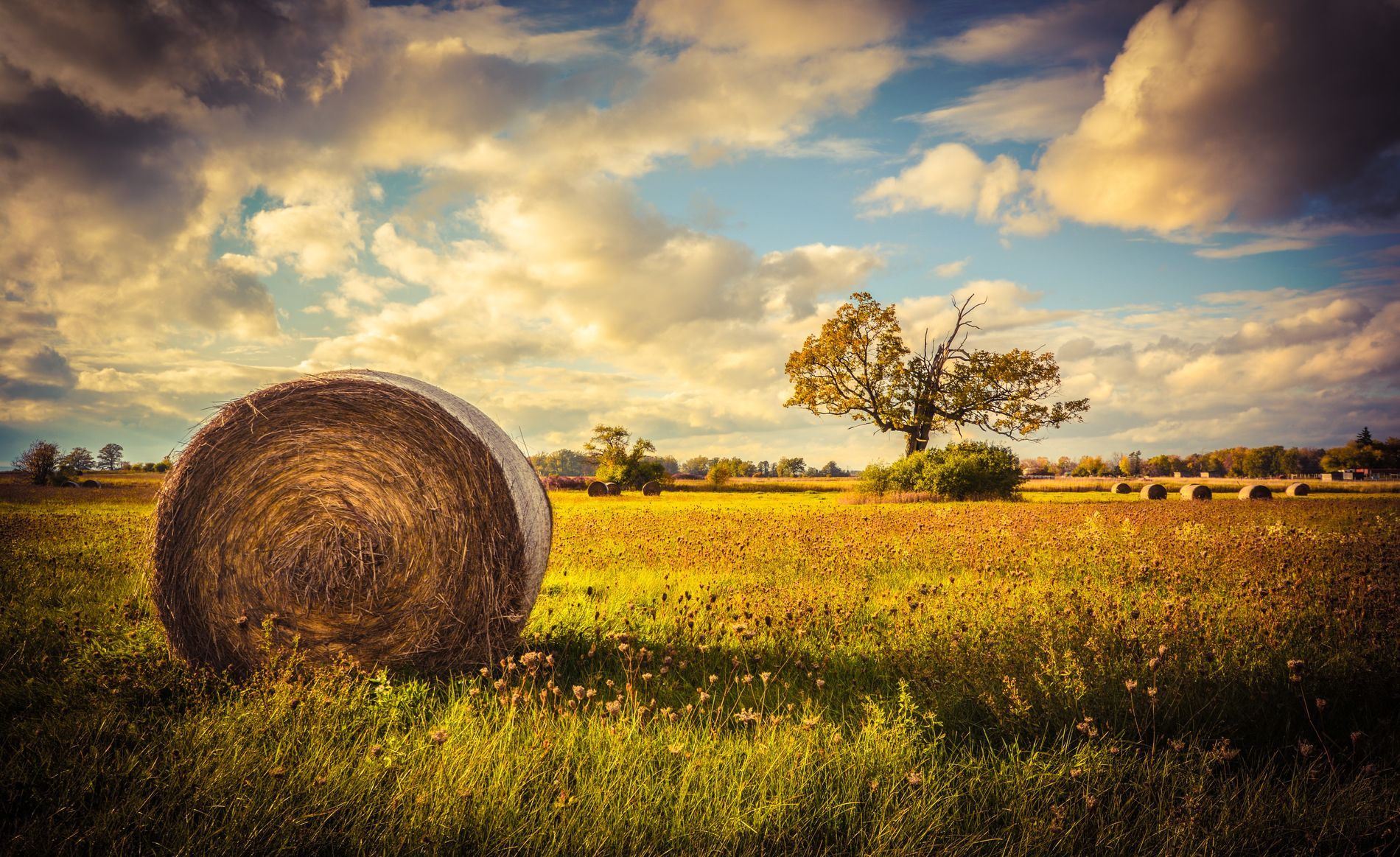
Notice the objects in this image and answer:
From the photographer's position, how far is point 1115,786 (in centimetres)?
363

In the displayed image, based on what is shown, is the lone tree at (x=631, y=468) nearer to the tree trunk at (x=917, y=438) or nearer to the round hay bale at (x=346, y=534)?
the tree trunk at (x=917, y=438)

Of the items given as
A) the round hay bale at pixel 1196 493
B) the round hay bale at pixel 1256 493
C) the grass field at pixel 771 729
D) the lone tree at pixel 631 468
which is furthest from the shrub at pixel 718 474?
the grass field at pixel 771 729

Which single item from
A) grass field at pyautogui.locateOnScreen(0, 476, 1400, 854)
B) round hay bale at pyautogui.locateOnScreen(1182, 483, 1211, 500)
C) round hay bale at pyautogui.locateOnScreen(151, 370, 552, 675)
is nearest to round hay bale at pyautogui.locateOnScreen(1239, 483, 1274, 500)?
round hay bale at pyautogui.locateOnScreen(1182, 483, 1211, 500)

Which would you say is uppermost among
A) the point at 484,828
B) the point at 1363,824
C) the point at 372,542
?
the point at 372,542

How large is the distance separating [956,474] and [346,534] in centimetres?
2762

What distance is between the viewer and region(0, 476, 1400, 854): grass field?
3.26m

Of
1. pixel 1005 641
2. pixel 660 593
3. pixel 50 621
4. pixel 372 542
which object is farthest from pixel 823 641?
pixel 50 621

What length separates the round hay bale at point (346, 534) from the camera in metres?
5.95

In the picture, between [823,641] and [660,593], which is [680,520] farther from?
[823,641]

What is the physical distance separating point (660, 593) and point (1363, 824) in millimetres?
6198

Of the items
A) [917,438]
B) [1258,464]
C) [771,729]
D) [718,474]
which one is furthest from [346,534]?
[1258,464]

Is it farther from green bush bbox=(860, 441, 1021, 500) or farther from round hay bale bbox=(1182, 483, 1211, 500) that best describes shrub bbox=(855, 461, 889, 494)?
round hay bale bbox=(1182, 483, 1211, 500)

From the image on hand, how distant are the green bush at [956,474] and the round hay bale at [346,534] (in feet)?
86.7

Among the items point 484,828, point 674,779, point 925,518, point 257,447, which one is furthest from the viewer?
point 925,518
